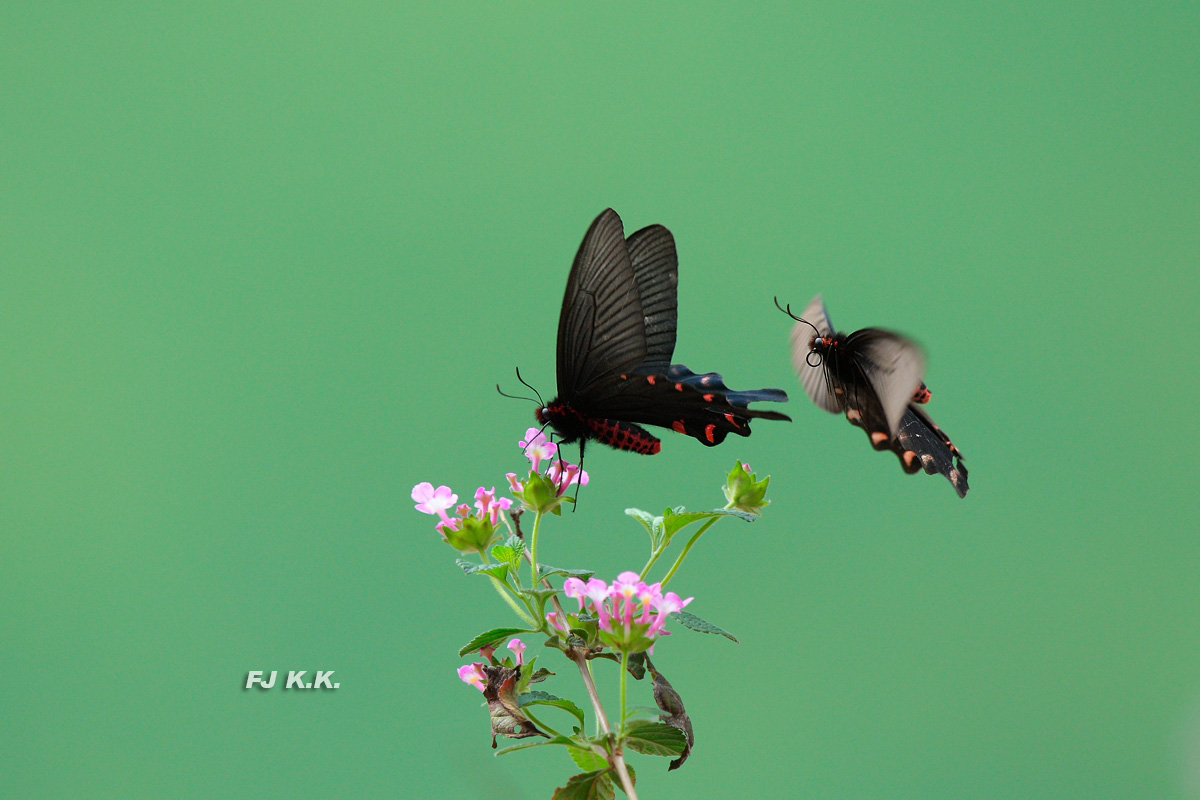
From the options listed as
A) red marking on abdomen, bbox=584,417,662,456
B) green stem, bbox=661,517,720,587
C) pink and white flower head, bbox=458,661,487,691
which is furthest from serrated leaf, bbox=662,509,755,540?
pink and white flower head, bbox=458,661,487,691

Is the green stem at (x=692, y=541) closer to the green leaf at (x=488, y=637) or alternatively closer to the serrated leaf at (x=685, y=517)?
the serrated leaf at (x=685, y=517)

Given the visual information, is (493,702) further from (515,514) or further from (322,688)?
(322,688)

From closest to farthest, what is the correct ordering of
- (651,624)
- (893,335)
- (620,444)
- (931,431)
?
(651,624) < (893,335) < (620,444) < (931,431)

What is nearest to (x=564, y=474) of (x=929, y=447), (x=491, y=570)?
(x=491, y=570)

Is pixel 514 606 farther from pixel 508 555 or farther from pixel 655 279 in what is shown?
pixel 655 279

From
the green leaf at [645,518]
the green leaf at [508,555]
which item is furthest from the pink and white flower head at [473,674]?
the green leaf at [645,518]

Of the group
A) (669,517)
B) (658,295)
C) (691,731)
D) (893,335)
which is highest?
(658,295)

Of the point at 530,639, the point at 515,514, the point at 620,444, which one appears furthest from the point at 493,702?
the point at 620,444
